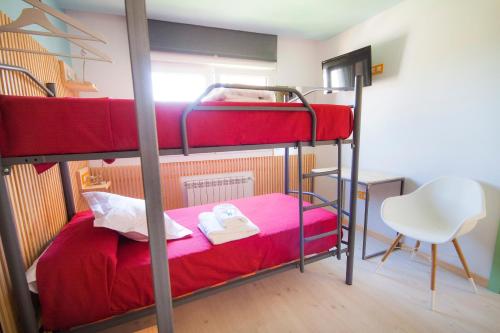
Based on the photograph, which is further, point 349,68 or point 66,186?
point 349,68

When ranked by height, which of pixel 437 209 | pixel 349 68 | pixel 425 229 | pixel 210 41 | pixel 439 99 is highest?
pixel 210 41

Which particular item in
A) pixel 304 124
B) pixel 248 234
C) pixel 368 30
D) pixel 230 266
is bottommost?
pixel 230 266

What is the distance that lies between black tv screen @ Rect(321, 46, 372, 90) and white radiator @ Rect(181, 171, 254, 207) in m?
1.77

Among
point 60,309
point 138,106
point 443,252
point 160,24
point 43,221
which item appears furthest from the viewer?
point 160,24

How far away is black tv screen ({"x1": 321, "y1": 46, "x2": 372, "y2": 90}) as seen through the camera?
8.95 ft

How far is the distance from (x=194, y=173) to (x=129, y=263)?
183 cm

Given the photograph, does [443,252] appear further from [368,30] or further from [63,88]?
[63,88]

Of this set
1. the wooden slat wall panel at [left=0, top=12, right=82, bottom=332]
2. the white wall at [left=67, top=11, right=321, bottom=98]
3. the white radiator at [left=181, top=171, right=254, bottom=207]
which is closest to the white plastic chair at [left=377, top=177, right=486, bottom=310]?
the white radiator at [left=181, top=171, right=254, bottom=207]

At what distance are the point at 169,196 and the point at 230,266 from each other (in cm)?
170

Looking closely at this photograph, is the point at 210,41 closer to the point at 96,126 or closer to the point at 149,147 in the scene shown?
the point at 96,126

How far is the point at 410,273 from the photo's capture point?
7.17 ft

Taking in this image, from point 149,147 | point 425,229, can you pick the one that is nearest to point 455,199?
point 425,229

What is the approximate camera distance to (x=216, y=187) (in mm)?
3150

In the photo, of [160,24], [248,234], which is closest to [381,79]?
[248,234]
